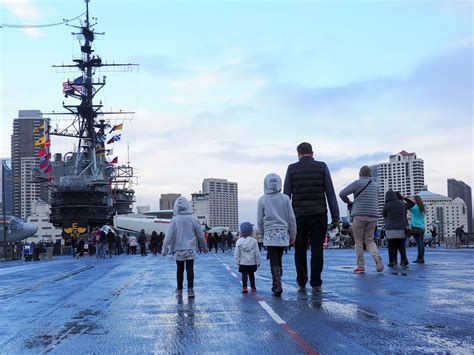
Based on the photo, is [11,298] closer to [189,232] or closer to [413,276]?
[189,232]

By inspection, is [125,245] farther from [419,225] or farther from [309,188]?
[309,188]

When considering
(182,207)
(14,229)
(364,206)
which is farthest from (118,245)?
(182,207)

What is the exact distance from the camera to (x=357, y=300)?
25.1 feet

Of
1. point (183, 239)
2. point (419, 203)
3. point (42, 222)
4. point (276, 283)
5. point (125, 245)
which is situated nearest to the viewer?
point (276, 283)

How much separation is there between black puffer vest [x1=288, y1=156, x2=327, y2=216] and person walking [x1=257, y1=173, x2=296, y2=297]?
0.39m

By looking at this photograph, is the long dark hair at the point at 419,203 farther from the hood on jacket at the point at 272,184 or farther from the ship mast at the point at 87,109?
the ship mast at the point at 87,109

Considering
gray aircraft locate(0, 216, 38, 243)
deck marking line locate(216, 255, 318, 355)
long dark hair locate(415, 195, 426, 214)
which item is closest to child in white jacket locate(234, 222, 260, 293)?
deck marking line locate(216, 255, 318, 355)

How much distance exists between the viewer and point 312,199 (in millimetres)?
8945

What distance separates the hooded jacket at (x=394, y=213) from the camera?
512 inches

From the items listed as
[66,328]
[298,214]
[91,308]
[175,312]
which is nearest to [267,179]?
[298,214]

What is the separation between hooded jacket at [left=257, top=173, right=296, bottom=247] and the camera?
28.0 feet

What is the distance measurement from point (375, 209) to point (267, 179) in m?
3.38

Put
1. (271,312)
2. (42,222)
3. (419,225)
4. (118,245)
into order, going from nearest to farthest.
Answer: (271,312) < (419,225) < (118,245) < (42,222)

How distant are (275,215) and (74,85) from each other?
78.2m
